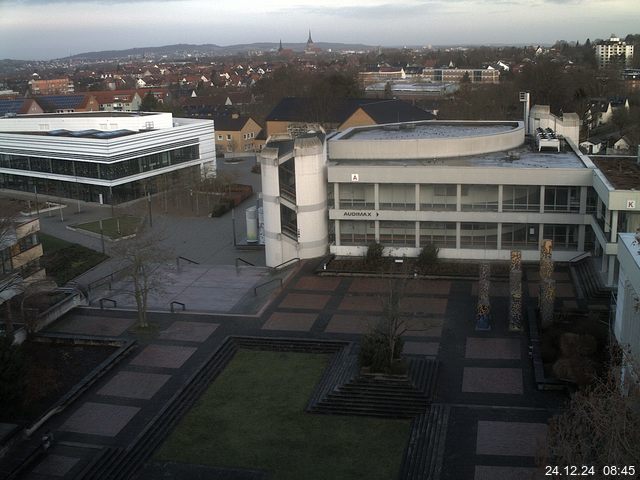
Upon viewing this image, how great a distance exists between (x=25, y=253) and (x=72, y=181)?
2375 cm

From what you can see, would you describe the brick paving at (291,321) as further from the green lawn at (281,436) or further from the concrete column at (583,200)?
the concrete column at (583,200)

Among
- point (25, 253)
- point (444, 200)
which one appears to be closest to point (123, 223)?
point (25, 253)

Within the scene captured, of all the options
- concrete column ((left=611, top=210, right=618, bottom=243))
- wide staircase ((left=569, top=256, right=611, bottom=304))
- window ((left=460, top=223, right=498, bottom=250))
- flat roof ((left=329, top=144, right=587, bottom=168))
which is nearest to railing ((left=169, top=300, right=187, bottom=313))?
flat roof ((left=329, top=144, right=587, bottom=168))

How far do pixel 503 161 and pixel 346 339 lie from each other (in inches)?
576

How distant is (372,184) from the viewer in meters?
34.9

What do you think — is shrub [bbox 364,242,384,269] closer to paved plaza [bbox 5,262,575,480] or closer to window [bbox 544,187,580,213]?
paved plaza [bbox 5,262,575,480]

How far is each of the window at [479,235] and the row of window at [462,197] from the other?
80 centimetres

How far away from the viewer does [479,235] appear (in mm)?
34312

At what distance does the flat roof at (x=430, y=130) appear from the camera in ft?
132

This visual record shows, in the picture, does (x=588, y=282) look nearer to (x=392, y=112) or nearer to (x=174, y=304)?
(x=174, y=304)

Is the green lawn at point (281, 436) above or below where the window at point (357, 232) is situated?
below

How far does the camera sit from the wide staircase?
28.6 m

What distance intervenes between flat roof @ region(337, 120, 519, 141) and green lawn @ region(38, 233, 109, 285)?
47.7 feet

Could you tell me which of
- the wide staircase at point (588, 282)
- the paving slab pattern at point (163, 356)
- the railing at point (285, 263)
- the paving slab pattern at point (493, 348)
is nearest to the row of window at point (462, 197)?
the wide staircase at point (588, 282)
